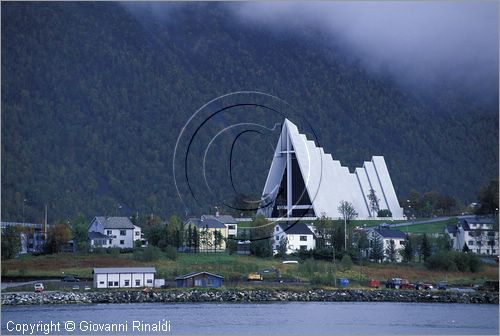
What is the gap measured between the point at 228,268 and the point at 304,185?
35.7 feet

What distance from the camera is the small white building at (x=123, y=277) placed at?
22469 mm

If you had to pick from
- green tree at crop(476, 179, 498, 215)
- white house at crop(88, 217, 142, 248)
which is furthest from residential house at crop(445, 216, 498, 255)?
white house at crop(88, 217, 142, 248)

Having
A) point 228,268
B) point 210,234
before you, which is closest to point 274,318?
point 228,268

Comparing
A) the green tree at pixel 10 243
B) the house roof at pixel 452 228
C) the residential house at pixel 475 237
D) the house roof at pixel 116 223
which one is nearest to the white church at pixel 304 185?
the house roof at pixel 452 228

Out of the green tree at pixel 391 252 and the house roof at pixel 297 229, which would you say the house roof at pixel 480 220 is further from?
the house roof at pixel 297 229

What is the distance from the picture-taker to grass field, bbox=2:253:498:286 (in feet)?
79.6

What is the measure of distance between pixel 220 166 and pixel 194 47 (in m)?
12.0

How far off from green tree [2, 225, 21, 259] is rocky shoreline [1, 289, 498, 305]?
16.9 ft

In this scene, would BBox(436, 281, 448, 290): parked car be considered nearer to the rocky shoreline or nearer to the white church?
the rocky shoreline

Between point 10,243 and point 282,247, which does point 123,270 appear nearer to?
point 10,243

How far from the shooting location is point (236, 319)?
735 inches

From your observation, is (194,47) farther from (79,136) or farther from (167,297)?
(167,297)

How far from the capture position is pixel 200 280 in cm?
2297

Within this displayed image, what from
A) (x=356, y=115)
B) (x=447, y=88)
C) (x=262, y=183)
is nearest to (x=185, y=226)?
(x=262, y=183)
